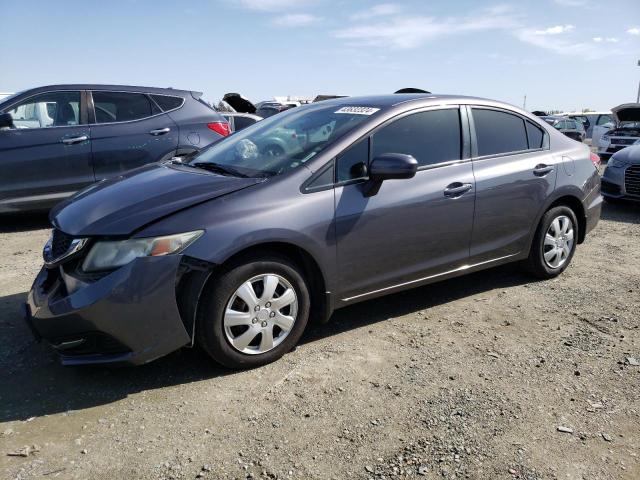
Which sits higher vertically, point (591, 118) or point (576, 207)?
point (591, 118)

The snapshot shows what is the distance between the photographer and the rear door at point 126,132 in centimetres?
649

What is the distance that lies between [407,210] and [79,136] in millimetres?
4556

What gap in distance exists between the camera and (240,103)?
18.0 m

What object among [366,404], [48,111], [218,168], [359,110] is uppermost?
[48,111]

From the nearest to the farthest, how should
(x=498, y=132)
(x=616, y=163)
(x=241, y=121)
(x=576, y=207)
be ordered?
1. (x=498, y=132)
2. (x=576, y=207)
3. (x=616, y=163)
4. (x=241, y=121)

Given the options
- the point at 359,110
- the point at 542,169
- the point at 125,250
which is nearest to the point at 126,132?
the point at 359,110

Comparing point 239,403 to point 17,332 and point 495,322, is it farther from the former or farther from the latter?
point 495,322

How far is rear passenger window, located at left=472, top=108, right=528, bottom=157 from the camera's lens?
409 cm

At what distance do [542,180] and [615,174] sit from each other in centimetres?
468

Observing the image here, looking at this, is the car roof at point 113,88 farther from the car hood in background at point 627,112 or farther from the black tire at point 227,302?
the car hood in background at point 627,112

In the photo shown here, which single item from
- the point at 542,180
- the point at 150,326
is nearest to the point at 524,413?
the point at 150,326

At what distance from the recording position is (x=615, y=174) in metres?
8.16

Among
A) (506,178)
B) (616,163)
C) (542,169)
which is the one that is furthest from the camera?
(616,163)

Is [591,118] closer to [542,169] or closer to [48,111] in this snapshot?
[542,169]
